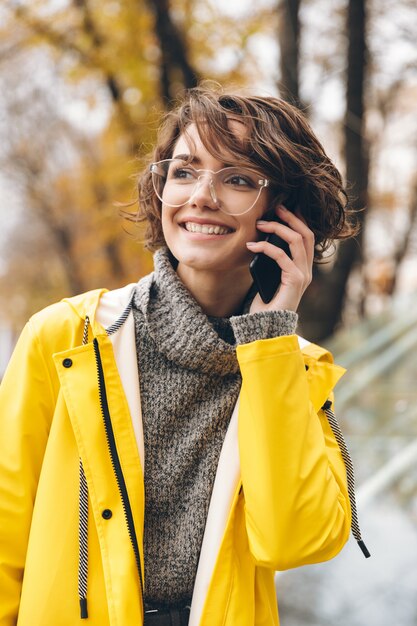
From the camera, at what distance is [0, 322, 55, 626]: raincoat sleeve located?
68.9 inches

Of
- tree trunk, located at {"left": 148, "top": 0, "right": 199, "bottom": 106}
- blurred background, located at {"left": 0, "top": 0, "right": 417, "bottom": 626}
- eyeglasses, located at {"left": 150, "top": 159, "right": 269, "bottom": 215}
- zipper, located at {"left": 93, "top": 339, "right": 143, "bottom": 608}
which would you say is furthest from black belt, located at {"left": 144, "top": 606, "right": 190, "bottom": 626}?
tree trunk, located at {"left": 148, "top": 0, "right": 199, "bottom": 106}

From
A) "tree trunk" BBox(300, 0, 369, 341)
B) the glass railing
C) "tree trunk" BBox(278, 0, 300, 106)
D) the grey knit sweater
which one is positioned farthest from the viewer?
"tree trunk" BBox(278, 0, 300, 106)

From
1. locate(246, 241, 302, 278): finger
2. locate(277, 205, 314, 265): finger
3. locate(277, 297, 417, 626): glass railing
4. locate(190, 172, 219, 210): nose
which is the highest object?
locate(190, 172, 219, 210): nose

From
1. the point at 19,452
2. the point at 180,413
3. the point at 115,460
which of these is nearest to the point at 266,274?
the point at 180,413

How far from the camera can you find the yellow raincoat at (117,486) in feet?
5.61

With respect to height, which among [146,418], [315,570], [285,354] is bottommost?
[315,570]

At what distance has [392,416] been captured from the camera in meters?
5.97

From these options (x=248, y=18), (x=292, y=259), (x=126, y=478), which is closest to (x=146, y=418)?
(x=126, y=478)

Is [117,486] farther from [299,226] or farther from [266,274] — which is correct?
[299,226]

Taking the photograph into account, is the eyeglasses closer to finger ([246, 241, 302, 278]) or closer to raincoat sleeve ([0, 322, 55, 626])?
finger ([246, 241, 302, 278])

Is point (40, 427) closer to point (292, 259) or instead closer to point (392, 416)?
point (292, 259)

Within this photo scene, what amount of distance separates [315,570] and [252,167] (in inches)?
117

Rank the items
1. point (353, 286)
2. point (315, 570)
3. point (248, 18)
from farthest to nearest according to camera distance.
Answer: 1. point (353, 286)
2. point (248, 18)
3. point (315, 570)

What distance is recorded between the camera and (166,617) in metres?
1.79
